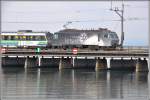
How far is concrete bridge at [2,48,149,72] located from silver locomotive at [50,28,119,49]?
991 cm

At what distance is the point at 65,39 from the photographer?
243 ft

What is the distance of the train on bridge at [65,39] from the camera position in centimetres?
7244

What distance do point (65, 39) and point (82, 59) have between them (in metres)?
12.1

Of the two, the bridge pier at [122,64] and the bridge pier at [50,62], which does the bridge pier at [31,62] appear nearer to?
the bridge pier at [50,62]

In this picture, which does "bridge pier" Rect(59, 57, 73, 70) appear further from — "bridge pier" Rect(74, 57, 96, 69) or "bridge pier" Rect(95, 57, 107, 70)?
"bridge pier" Rect(95, 57, 107, 70)

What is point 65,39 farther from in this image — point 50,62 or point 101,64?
point 101,64

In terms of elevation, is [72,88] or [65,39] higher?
[65,39]

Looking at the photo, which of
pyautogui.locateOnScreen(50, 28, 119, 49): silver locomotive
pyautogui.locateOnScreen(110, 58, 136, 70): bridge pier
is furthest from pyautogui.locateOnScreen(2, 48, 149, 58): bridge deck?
pyautogui.locateOnScreen(50, 28, 119, 49): silver locomotive

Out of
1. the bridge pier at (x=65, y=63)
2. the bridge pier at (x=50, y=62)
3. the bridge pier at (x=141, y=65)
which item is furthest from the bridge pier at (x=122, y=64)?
the bridge pier at (x=50, y=62)

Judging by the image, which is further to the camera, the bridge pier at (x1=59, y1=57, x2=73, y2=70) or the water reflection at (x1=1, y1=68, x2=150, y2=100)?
the bridge pier at (x1=59, y1=57, x2=73, y2=70)

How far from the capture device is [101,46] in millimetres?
73438

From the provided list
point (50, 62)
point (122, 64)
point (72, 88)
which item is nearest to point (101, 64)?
point (122, 64)

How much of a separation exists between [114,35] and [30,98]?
47471 millimetres

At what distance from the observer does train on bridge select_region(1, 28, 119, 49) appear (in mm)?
72438
